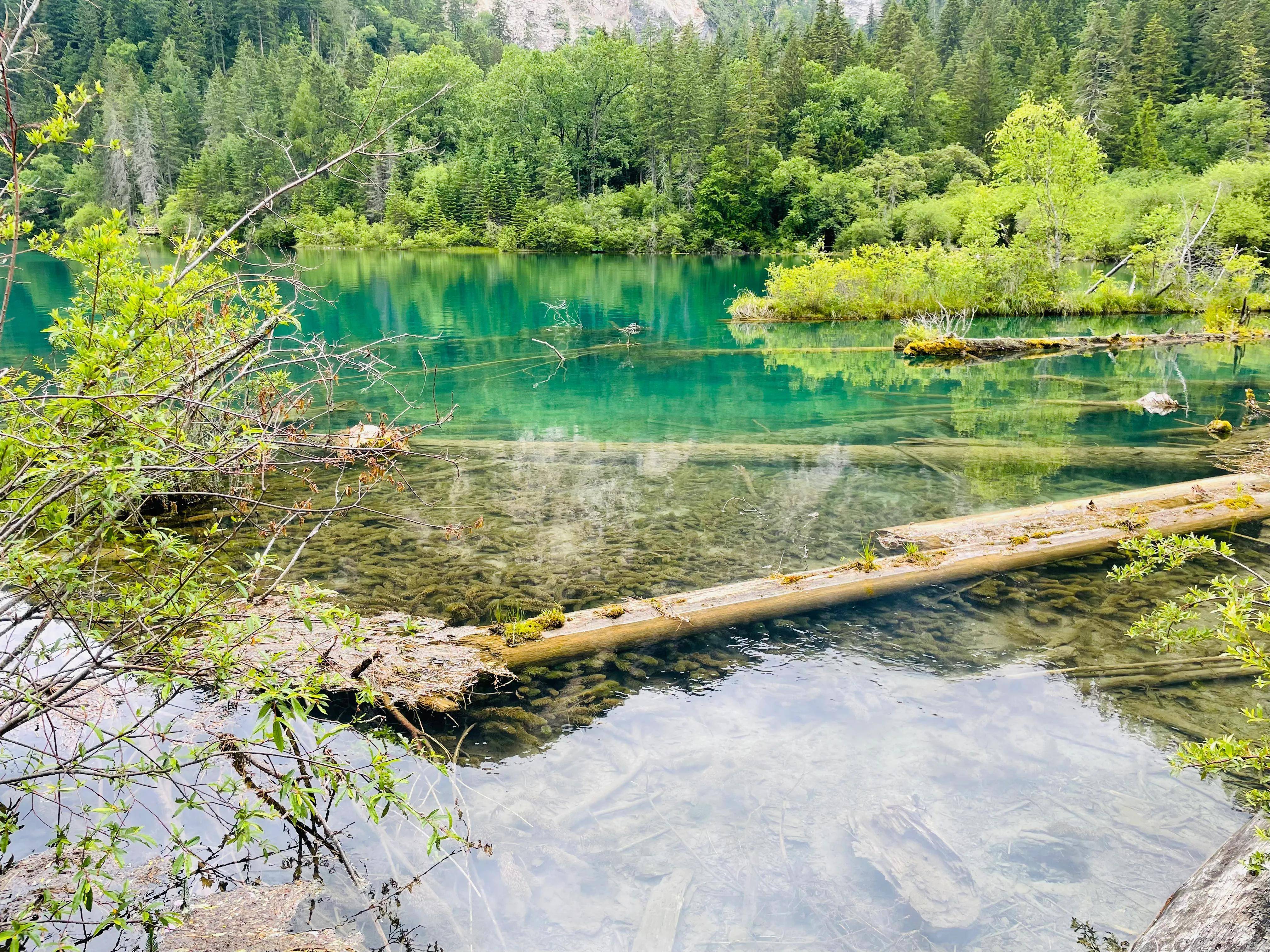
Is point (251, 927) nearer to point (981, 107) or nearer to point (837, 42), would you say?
point (981, 107)

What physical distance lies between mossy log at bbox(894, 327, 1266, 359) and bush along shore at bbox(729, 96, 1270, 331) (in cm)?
406

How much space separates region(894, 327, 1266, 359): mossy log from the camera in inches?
923

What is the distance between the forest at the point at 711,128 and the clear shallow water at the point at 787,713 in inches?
1770

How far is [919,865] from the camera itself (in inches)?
179

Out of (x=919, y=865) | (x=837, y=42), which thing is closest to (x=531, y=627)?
(x=919, y=865)

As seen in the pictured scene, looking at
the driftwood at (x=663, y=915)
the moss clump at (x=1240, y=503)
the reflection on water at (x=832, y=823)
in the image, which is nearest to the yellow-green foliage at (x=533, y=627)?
the reflection on water at (x=832, y=823)

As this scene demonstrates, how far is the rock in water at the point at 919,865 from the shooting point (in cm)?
423

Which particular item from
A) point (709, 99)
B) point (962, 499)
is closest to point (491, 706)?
point (962, 499)

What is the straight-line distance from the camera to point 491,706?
5738mm

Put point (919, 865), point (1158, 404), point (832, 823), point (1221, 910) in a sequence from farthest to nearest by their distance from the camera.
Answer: point (1158, 404), point (832, 823), point (919, 865), point (1221, 910)

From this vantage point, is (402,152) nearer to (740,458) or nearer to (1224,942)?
(1224,942)

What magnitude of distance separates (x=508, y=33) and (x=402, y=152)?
18823 centimetres

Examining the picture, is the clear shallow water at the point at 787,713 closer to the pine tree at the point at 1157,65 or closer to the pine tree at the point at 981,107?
the pine tree at the point at 981,107

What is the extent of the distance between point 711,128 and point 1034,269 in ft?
154
